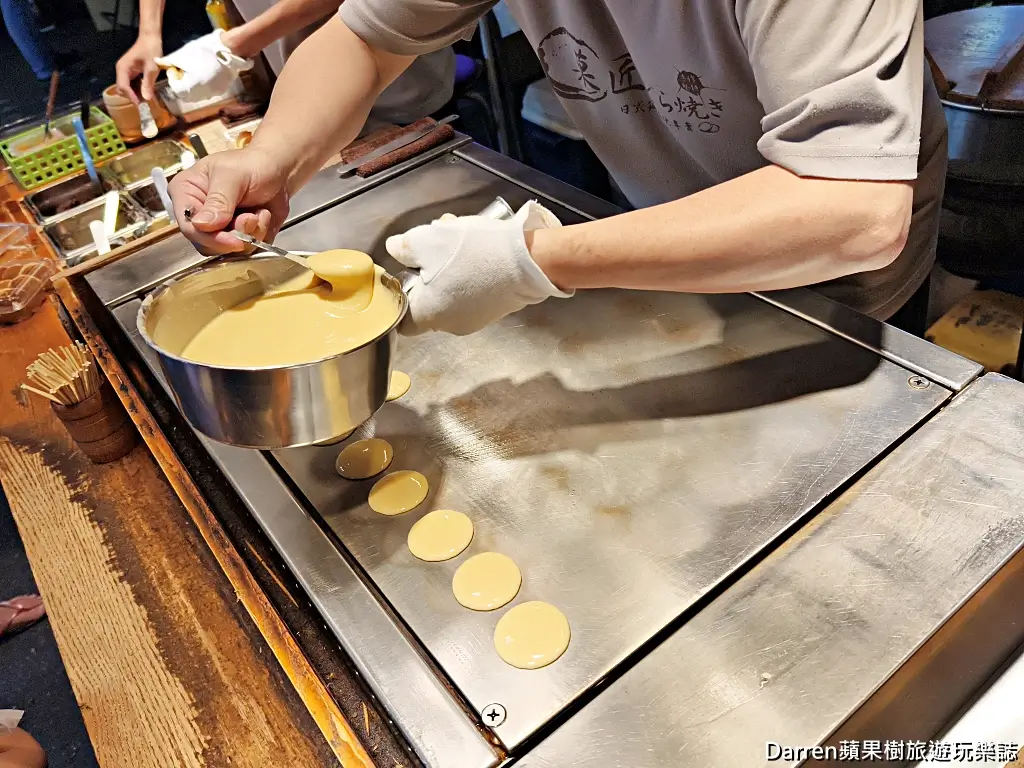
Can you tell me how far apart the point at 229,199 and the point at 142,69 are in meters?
1.76

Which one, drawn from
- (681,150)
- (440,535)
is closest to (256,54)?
(681,150)

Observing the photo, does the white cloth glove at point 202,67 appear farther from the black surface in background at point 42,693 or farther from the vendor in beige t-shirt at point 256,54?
the black surface in background at point 42,693

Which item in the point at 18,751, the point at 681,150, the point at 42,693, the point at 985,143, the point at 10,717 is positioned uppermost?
the point at 681,150

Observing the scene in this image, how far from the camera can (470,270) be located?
114 cm

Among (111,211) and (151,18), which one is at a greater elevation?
(151,18)

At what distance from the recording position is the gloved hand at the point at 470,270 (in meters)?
1.13

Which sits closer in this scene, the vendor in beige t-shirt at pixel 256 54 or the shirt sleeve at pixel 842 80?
the shirt sleeve at pixel 842 80

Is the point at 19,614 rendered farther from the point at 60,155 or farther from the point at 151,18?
the point at 151,18

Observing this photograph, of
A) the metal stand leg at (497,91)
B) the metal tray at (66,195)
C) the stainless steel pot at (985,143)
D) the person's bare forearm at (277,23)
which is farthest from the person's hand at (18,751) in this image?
the stainless steel pot at (985,143)

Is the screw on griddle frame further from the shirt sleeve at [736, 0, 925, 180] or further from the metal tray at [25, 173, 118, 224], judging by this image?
the metal tray at [25, 173, 118, 224]

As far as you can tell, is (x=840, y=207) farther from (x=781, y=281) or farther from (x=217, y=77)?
(x=217, y=77)

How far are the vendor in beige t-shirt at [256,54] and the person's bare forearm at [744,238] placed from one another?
1.62 metres

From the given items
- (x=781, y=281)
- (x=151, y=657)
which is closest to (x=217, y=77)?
(x=151, y=657)

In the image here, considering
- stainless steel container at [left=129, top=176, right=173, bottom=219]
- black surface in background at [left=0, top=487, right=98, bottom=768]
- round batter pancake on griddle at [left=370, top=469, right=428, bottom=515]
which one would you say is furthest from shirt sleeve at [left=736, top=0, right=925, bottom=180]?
black surface in background at [left=0, top=487, right=98, bottom=768]
